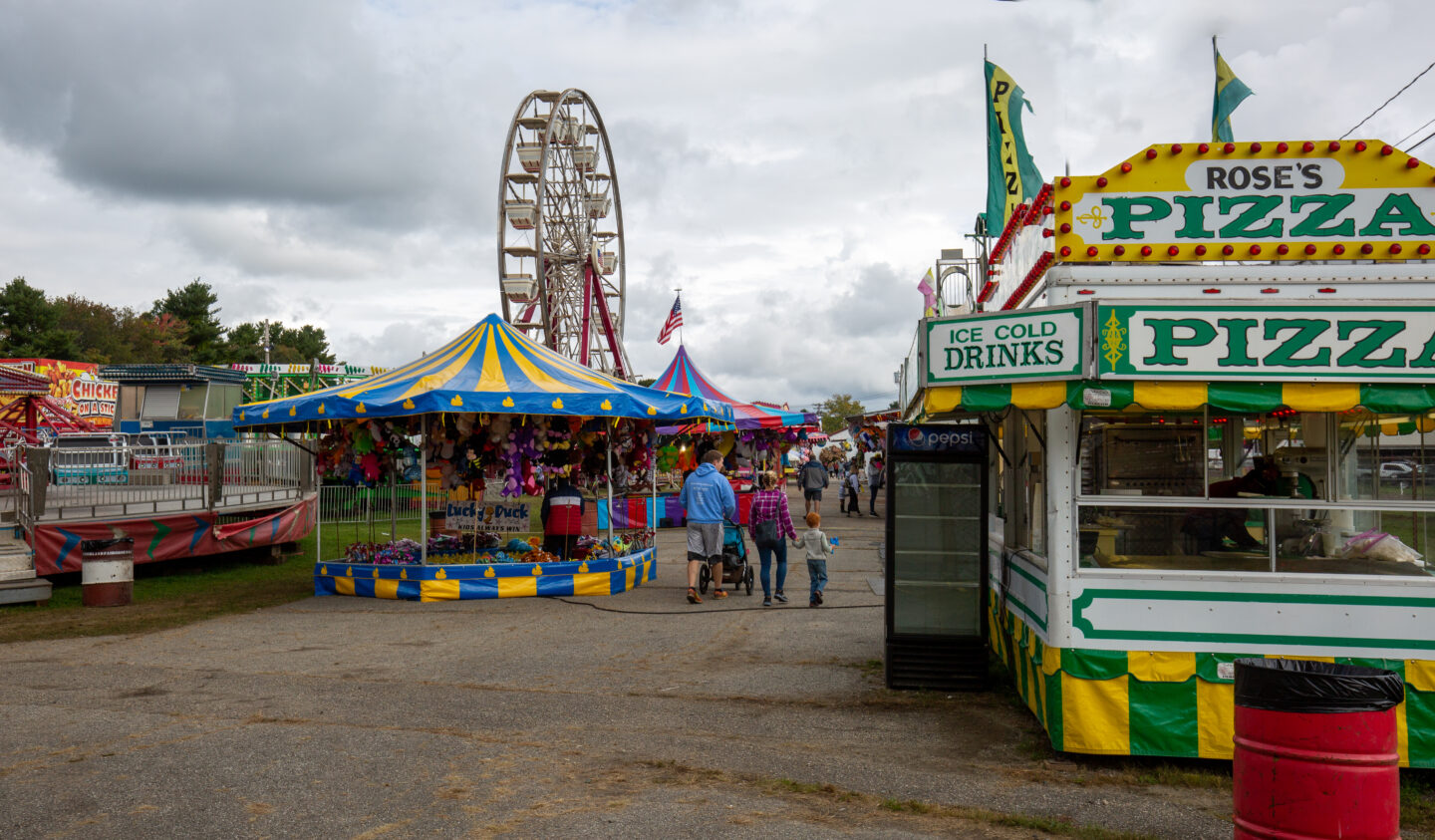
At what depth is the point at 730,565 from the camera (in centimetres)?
1247

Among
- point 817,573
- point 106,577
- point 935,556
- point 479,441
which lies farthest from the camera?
point 479,441

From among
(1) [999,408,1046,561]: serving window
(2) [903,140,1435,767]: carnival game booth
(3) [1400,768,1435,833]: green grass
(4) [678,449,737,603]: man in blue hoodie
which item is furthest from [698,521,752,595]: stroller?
(3) [1400,768,1435,833]: green grass

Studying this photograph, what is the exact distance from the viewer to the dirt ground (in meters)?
4.90

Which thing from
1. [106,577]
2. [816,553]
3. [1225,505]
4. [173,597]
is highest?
[1225,505]

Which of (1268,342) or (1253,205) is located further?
(1253,205)

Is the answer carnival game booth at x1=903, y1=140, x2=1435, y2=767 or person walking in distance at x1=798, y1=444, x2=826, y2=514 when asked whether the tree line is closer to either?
person walking in distance at x1=798, y1=444, x2=826, y2=514

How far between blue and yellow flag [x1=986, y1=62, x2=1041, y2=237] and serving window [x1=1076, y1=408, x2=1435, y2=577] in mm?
3835

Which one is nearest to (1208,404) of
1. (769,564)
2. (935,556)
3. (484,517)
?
(935,556)

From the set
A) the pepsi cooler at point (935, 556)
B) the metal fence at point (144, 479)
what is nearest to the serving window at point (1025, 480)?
the pepsi cooler at point (935, 556)

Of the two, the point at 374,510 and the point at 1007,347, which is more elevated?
the point at 1007,347

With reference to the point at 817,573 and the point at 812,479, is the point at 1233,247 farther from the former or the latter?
the point at 812,479

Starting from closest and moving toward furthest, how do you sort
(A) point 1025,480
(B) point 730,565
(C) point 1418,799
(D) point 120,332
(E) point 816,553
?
1. (C) point 1418,799
2. (A) point 1025,480
3. (E) point 816,553
4. (B) point 730,565
5. (D) point 120,332

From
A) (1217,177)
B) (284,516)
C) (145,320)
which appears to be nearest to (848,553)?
(284,516)

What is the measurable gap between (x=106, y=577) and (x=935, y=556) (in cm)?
984
